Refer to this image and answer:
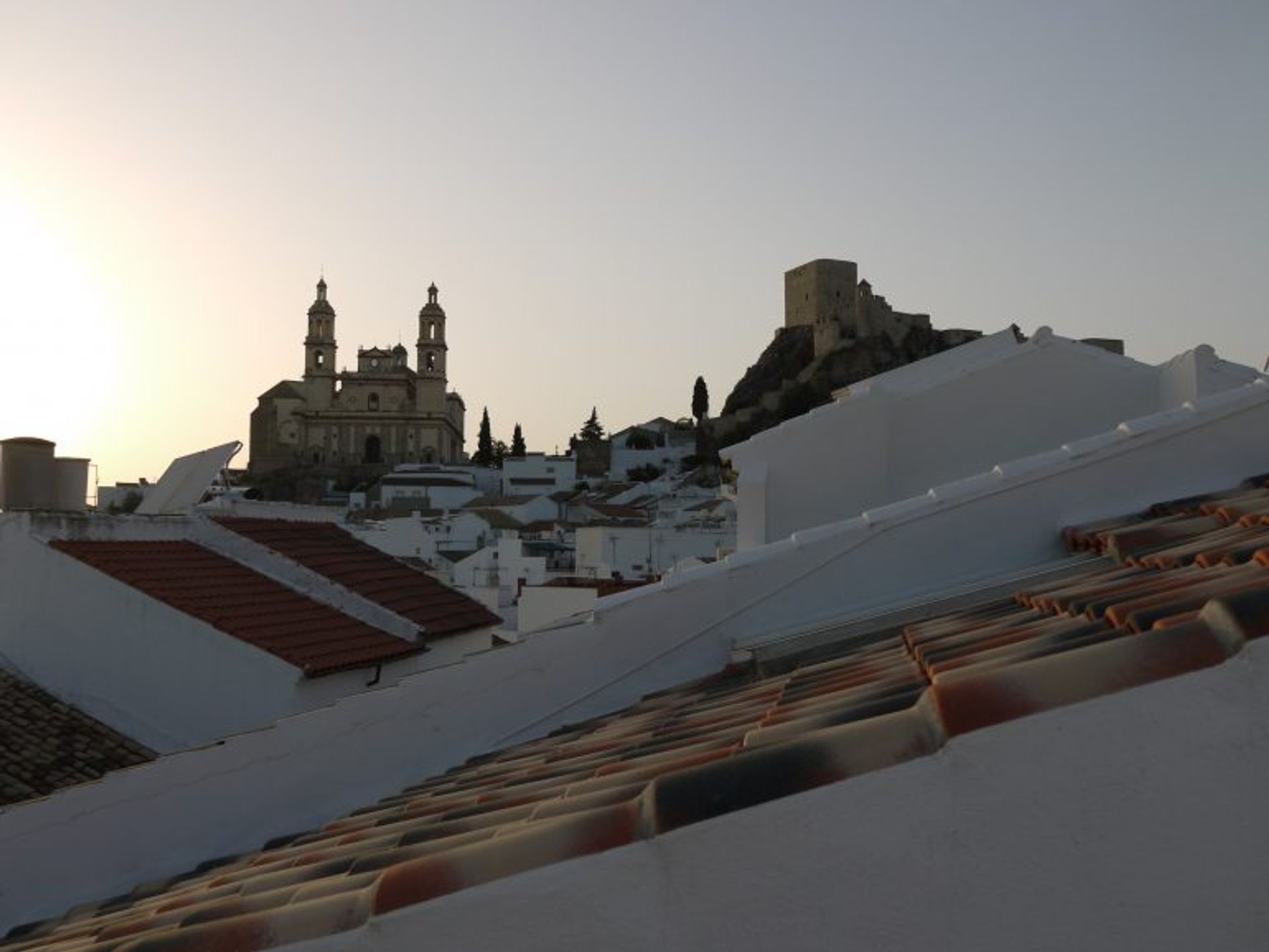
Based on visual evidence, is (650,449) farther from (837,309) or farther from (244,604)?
(244,604)

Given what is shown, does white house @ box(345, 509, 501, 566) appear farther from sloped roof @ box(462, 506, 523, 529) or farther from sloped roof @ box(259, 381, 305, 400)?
sloped roof @ box(259, 381, 305, 400)

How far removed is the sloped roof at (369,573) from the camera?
13617 millimetres

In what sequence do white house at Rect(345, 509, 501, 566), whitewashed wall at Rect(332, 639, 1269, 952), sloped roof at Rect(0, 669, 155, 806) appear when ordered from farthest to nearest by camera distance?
white house at Rect(345, 509, 501, 566)
sloped roof at Rect(0, 669, 155, 806)
whitewashed wall at Rect(332, 639, 1269, 952)

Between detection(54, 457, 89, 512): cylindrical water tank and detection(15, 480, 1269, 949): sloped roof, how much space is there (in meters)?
7.67

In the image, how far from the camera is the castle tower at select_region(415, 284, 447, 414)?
317 ft

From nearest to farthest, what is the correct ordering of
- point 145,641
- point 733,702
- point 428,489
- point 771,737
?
point 771,737
point 733,702
point 145,641
point 428,489

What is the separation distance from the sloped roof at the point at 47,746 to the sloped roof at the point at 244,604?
119 centimetres

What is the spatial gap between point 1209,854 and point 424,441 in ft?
328

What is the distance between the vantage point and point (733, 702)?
427 cm

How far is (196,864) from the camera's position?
241 inches

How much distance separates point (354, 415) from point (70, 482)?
9070 centimetres

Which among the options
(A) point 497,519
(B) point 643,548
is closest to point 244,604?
(B) point 643,548

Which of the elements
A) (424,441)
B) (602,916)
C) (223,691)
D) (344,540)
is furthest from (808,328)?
(602,916)

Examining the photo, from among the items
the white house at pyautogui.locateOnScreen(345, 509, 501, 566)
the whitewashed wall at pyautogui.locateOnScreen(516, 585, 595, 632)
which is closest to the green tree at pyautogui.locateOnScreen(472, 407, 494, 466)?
the white house at pyautogui.locateOnScreen(345, 509, 501, 566)
